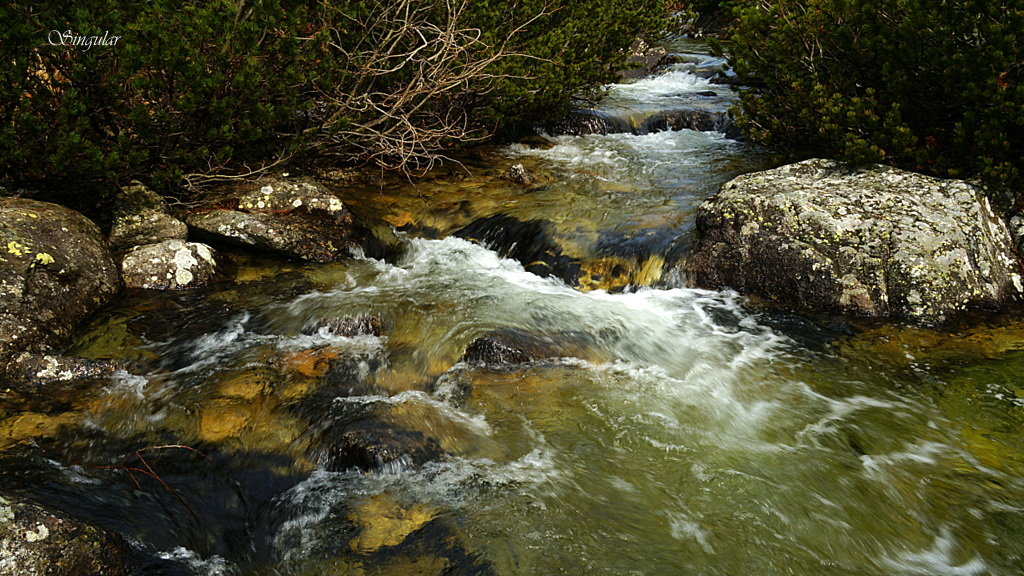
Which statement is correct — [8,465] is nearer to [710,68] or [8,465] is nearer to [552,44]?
[552,44]

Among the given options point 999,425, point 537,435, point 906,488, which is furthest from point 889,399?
point 537,435

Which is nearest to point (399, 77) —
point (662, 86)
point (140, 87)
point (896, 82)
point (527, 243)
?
point (527, 243)

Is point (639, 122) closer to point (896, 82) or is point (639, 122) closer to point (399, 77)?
point (399, 77)

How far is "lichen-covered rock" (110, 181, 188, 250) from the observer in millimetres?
6277

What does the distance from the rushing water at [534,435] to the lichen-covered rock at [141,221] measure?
2.43 feet

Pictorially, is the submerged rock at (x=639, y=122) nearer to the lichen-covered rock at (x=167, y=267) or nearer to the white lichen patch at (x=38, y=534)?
the lichen-covered rock at (x=167, y=267)

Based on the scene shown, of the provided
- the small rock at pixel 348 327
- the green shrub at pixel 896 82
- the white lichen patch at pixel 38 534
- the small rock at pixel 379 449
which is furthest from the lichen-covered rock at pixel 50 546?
the green shrub at pixel 896 82

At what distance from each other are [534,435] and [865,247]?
12.1 ft

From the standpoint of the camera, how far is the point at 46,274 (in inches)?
200

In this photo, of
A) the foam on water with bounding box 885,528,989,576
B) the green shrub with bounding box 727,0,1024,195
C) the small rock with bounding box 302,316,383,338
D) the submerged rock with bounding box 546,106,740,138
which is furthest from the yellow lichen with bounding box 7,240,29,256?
the submerged rock with bounding box 546,106,740,138

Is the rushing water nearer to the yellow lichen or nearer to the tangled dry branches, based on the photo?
the yellow lichen

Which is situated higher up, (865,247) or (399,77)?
(399,77)

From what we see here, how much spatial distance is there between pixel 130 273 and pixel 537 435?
4.14 meters

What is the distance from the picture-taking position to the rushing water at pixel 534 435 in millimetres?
3385
